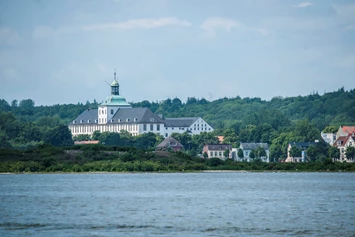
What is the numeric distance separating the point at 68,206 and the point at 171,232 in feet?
46.7

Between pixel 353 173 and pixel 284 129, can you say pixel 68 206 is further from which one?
pixel 284 129

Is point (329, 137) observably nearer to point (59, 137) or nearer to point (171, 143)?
point (171, 143)

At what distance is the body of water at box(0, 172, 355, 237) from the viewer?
4469 centimetres

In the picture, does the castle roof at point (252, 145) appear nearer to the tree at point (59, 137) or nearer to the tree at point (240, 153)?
the tree at point (240, 153)

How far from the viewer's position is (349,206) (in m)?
56.0

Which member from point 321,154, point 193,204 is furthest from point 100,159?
point 193,204

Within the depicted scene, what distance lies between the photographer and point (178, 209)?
5441 centimetres

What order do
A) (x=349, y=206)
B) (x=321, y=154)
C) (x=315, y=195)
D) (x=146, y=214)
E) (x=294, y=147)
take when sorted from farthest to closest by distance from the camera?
(x=294, y=147) < (x=321, y=154) < (x=315, y=195) < (x=349, y=206) < (x=146, y=214)

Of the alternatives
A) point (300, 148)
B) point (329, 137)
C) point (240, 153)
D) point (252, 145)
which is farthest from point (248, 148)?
point (329, 137)

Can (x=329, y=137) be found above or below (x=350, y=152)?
above

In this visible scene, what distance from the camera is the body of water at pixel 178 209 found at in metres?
44.7

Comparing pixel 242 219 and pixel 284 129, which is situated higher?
pixel 284 129

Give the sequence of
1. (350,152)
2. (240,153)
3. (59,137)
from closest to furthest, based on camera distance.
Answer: (350,152) < (59,137) < (240,153)

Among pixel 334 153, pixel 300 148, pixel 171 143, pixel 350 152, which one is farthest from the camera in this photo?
pixel 171 143
